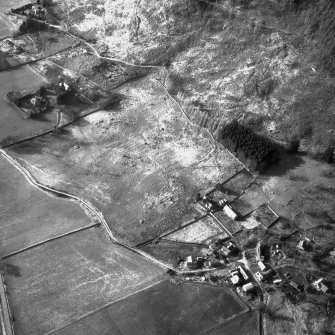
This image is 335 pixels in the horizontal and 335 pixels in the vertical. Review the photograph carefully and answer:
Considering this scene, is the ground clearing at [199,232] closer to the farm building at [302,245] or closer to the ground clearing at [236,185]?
the ground clearing at [236,185]

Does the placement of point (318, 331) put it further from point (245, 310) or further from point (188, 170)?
point (188, 170)

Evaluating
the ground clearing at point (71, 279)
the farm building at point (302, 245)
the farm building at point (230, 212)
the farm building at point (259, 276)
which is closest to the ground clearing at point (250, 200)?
the farm building at point (230, 212)

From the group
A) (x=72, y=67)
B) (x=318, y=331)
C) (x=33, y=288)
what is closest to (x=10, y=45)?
(x=72, y=67)

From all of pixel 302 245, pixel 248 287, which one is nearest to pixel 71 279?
pixel 248 287

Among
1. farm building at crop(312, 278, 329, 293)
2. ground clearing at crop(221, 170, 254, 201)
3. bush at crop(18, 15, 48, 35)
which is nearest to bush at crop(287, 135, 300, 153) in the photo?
ground clearing at crop(221, 170, 254, 201)

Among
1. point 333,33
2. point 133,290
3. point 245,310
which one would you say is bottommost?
point 133,290

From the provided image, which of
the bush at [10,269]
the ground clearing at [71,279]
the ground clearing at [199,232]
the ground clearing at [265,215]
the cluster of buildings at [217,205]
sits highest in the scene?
the ground clearing at [265,215]
